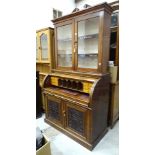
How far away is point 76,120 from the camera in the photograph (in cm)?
197

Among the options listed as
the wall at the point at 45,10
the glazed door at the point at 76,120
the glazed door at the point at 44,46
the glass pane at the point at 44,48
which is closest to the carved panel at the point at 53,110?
the glazed door at the point at 76,120

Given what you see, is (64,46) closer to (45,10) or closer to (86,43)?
(86,43)

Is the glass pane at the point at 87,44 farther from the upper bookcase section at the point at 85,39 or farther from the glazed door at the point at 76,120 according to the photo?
the glazed door at the point at 76,120

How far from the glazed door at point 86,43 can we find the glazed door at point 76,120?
632 millimetres

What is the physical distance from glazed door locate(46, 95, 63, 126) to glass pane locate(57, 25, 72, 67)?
2.17ft

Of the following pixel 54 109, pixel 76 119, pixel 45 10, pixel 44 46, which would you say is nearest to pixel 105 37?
pixel 76 119

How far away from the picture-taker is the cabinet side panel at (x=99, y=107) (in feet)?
5.85

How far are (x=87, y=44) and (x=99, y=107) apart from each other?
106cm

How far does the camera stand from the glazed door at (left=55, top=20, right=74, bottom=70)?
2.30 metres

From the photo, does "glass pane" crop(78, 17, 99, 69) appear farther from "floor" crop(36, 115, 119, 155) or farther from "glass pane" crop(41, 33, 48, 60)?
"floor" crop(36, 115, 119, 155)

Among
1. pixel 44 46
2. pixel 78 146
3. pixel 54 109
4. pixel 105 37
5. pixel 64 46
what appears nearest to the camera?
pixel 105 37
